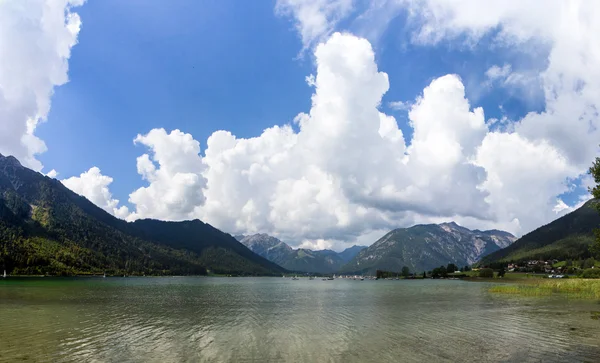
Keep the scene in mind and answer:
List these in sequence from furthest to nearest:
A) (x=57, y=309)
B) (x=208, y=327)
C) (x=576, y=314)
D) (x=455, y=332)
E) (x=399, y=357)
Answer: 1. (x=57, y=309)
2. (x=576, y=314)
3. (x=208, y=327)
4. (x=455, y=332)
5. (x=399, y=357)

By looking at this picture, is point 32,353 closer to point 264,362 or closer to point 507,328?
point 264,362

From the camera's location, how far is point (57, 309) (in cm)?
6575

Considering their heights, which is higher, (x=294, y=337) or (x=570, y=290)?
(x=570, y=290)

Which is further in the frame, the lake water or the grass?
the grass

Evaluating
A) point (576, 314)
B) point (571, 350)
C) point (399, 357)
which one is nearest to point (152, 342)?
point (399, 357)

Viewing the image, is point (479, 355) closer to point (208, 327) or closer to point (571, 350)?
point (571, 350)

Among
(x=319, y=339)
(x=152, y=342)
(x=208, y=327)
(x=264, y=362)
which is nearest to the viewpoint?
(x=264, y=362)

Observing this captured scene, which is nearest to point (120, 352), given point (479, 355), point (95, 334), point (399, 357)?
point (95, 334)

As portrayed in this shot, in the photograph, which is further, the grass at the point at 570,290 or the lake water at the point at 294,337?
the grass at the point at 570,290

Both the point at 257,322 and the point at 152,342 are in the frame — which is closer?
the point at 152,342

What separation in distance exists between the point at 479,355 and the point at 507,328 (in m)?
19.7

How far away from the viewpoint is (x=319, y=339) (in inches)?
1645

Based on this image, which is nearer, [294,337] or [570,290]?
[294,337]

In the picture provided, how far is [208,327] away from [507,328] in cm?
3926
